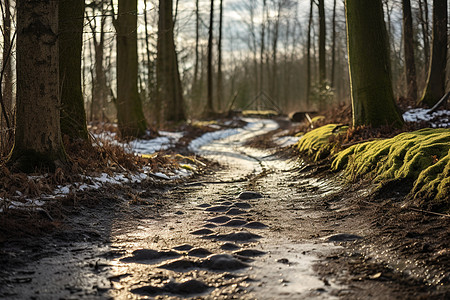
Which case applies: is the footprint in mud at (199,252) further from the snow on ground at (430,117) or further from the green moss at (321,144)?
the snow on ground at (430,117)

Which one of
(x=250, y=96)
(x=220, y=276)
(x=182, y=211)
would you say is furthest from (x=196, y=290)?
(x=250, y=96)

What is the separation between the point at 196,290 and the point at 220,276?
0.31 metres

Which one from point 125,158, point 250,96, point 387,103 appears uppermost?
point 250,96

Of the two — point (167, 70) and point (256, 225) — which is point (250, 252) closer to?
point (256, 225)

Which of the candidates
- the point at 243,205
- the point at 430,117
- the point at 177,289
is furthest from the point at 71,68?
the point at 430,117

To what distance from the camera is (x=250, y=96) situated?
60.3 m

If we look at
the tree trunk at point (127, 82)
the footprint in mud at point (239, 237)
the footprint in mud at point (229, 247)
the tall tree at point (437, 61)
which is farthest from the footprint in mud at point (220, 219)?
the tall tree at point (437, 61)

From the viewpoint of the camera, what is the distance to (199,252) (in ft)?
12.0

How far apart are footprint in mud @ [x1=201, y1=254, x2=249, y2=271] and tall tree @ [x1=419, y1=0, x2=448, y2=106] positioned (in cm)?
1185

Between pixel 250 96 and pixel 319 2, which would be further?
pixel 250 96

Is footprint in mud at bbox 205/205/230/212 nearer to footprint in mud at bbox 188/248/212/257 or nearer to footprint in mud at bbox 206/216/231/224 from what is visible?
footprint in mud at bbox 206/216/231/224

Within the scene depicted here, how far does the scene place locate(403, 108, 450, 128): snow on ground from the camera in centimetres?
1022

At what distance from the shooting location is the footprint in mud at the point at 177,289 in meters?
2.80

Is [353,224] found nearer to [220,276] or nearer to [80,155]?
[220,276]
